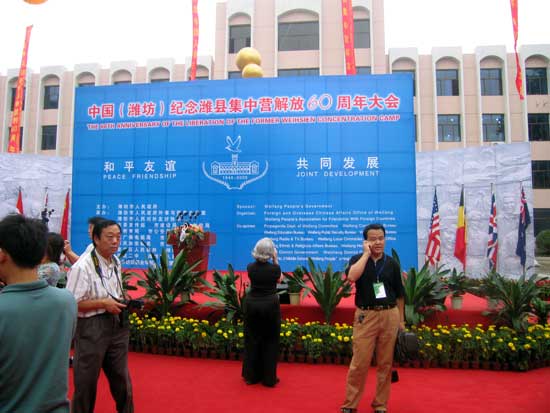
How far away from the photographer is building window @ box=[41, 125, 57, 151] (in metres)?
22.5

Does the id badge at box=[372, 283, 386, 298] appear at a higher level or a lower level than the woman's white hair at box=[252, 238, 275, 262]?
lower

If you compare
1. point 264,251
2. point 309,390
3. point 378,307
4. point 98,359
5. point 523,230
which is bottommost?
point 309,390

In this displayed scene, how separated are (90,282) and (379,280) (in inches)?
70.8

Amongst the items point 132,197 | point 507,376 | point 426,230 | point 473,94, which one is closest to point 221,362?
point 507,376

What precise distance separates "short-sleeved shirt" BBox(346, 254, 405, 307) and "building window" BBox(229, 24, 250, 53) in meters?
18.7

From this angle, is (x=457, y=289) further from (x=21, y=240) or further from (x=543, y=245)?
(x=543, y=245)

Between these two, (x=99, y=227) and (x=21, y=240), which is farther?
(x=99, y=227)

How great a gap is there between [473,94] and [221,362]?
20.3 meters

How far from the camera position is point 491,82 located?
68.0ft

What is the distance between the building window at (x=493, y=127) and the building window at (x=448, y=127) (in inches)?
50.9

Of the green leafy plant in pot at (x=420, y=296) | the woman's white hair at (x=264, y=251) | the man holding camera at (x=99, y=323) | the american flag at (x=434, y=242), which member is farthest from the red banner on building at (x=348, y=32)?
the man holding camera at (x=99, y=323)

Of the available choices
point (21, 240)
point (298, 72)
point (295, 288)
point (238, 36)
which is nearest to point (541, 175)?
point (298, 72)

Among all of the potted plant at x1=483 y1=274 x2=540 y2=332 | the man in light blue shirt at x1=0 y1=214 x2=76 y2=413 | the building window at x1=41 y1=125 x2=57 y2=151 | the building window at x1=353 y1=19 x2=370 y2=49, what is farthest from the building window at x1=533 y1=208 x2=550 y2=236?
the building window at x1=41 y1=125 x2=57 y2=151

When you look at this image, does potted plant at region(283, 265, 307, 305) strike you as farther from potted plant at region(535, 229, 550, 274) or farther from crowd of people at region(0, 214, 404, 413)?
potted plant at region(535, 229, 550, 274)
